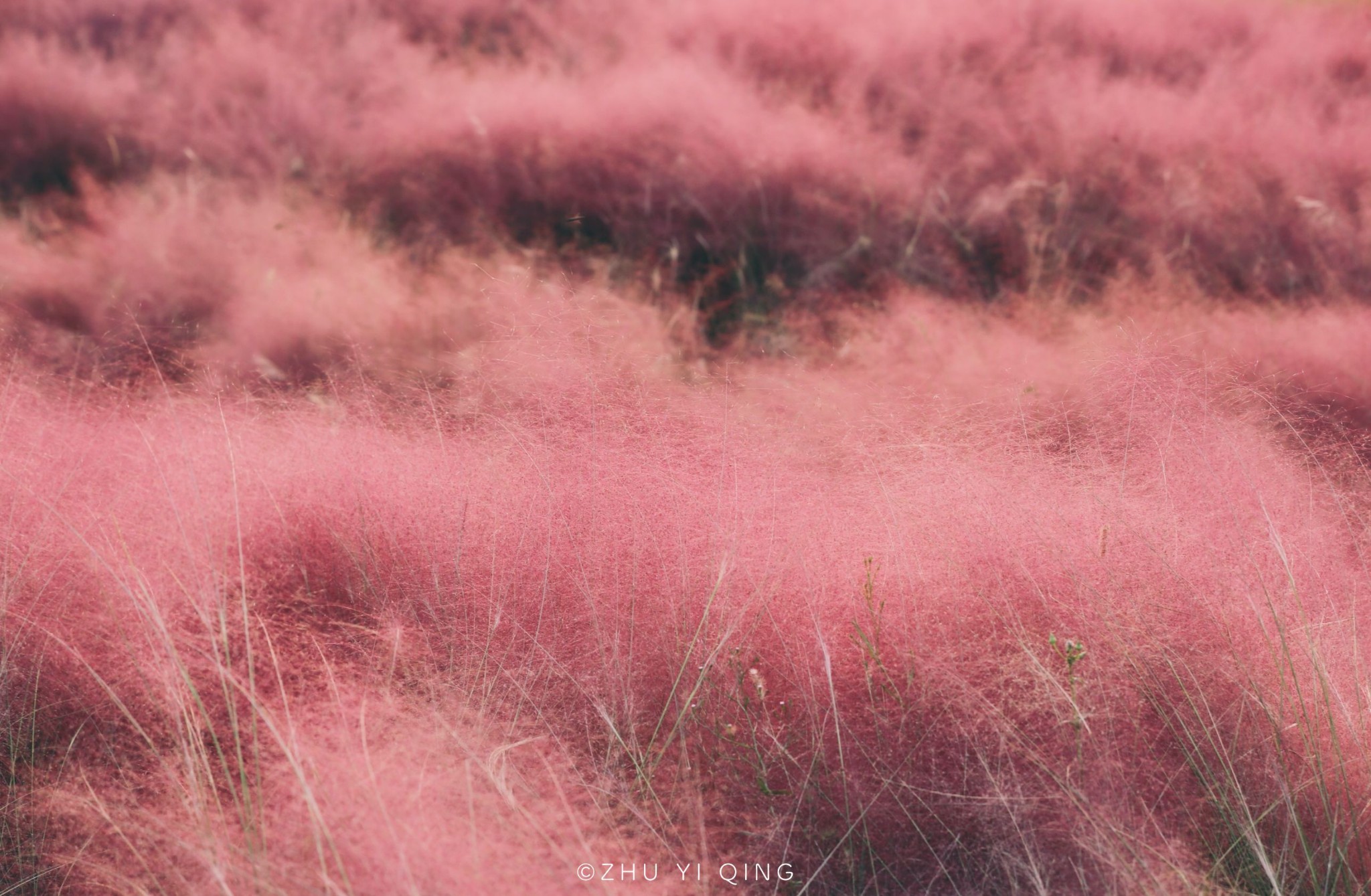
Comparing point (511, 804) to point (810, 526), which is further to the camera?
point (810, 526)

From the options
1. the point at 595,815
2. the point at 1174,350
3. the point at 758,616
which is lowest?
the point at 595,815

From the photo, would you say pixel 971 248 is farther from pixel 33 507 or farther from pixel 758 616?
pixel 33 507

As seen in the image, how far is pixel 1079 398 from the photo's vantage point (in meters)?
1.51

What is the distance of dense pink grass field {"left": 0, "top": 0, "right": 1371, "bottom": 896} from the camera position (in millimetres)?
1030

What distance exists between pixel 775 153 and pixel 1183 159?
1.23 metres

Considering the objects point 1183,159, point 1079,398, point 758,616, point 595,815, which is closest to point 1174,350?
point 1079,398

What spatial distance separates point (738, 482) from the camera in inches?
54.8

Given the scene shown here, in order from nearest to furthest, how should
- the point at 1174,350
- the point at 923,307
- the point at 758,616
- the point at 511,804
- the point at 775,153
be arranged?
the point at 511,804 < the point at 758,616 < the point at 1174,350 < the point at 923,307 < the point at 775,153

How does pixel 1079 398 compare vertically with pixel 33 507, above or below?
above

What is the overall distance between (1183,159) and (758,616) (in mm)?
2078

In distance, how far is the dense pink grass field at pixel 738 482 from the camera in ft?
3.38

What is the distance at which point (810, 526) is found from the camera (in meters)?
1.33

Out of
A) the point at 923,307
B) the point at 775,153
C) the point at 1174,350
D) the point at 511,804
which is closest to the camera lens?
the point at 511,804

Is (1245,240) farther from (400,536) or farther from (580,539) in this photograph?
(400,536)
